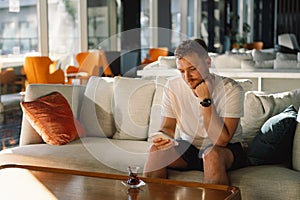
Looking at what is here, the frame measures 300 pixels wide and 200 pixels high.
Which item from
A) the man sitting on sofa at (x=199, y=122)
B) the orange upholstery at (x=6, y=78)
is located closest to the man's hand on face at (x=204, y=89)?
the man sitting on sofa at (x=199, y=122)

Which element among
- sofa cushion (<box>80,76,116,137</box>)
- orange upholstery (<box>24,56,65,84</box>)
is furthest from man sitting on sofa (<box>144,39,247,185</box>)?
orange upholstery (<box>24,56,65,84</box>)

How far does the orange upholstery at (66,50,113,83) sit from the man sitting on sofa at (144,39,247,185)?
5.16 meters

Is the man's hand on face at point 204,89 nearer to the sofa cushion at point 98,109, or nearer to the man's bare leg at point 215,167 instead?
the man's bare leg at point 215,167

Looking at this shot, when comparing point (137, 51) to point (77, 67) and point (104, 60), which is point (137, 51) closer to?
point (104, 60)

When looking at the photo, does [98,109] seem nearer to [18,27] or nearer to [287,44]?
[18,27]

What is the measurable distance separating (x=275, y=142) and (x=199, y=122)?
1.54 ft

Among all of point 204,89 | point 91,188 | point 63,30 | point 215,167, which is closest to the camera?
point 91,188

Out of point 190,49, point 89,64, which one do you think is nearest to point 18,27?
point 89,64

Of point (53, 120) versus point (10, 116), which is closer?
point (53, 120)

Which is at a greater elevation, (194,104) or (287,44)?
(287,44)

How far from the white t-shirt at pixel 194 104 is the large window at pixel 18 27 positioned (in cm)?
402

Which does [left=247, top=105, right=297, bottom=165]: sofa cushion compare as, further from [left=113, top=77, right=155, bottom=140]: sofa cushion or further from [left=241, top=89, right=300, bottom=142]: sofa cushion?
[left=113, top=77, right=155, bottom=140]: sofa cushion

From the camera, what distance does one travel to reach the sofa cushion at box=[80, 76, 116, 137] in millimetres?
4125

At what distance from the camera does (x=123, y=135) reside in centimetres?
405
